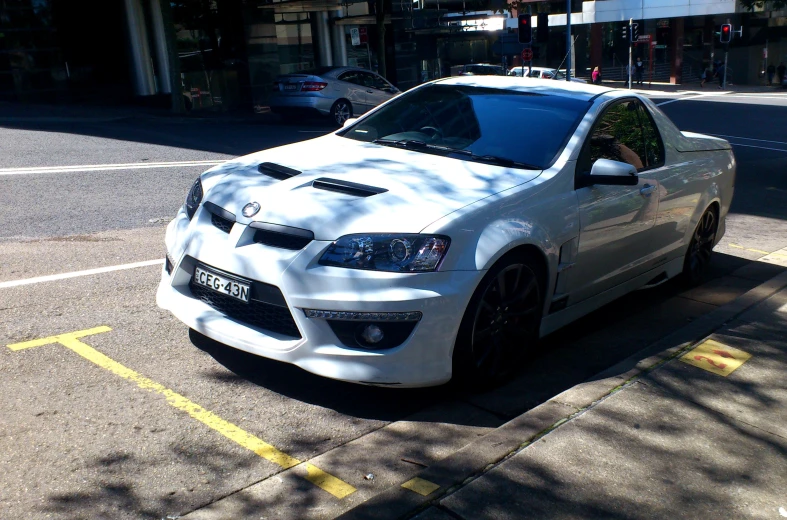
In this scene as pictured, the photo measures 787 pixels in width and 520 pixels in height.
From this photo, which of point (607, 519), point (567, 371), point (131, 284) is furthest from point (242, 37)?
point (607, 519)

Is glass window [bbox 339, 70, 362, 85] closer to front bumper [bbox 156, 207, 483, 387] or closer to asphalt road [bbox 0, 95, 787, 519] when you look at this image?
asphalt road [bbox 0, 95, 787, 519]

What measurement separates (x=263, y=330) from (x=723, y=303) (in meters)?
3.98

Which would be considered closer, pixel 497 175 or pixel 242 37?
pixel 497 175

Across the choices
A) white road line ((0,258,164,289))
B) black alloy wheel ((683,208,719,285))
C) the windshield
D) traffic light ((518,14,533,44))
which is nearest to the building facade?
traffic light ((518,14,533,44))

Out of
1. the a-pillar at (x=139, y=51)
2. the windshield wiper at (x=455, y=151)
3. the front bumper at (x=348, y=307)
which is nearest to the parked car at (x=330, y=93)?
the a-pillar at (x=139, y=51)

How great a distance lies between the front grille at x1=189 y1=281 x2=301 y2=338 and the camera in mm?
4145

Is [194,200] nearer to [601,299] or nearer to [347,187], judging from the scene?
[347,187]

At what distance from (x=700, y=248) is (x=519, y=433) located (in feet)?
12.5

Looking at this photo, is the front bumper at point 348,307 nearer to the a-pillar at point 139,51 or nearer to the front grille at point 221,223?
the front grille at point 221,223

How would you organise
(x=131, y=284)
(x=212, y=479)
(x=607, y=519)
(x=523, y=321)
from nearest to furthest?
(x=607, y=519), (x=212, y=479), (x=523, y=321), (x=131, y=284)

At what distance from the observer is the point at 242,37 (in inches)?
996

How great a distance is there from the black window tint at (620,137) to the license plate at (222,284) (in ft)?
7.62

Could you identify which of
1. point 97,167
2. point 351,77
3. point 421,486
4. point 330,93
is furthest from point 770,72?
point 421,486

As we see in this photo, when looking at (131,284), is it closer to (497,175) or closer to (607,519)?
(497,175)
